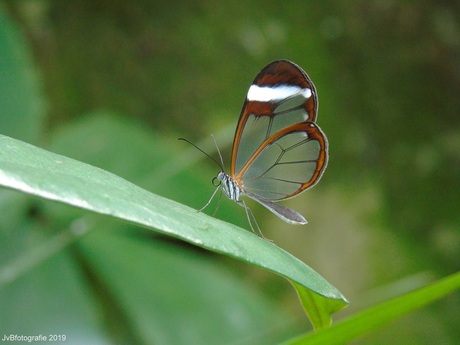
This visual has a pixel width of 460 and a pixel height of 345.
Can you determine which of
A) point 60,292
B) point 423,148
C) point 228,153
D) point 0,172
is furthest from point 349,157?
point 0,172

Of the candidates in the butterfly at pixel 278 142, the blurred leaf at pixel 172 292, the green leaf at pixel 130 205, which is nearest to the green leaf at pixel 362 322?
the green leaf at pixel 130 205

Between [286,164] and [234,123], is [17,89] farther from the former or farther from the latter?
[286,164]

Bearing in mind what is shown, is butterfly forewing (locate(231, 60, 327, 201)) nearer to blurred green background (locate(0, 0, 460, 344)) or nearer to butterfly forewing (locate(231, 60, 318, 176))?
butterfly forewing (locate(231, 60, 318, 176))

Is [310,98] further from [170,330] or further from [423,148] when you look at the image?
[423,148]

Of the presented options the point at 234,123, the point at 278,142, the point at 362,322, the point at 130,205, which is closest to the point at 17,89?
the point at 234,123

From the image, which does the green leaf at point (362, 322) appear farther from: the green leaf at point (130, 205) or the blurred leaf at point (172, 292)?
the blurred leaf at point (172, 292)

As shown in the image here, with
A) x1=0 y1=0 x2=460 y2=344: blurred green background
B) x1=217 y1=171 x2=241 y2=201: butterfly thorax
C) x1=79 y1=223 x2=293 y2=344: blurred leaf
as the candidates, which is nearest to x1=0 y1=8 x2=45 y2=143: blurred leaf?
x1=0 y1=0 x2=460 y2=344: blurred green background
